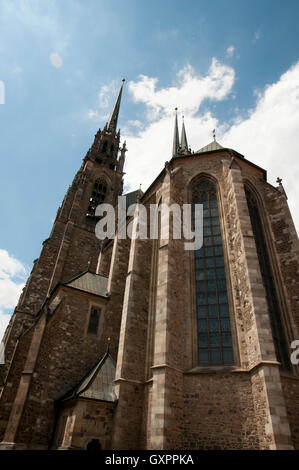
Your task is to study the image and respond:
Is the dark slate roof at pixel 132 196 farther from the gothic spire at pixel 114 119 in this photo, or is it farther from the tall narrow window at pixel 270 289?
the tall narrow window at pixel 270 289

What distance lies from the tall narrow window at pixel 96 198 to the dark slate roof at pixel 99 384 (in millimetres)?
16078

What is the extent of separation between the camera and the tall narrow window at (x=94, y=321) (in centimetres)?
1360

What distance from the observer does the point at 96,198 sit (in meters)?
28.8

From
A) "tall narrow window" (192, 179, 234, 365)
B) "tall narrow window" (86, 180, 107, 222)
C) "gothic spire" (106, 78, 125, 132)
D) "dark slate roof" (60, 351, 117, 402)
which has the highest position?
"gothic spire" (106, 78, 125, 132)

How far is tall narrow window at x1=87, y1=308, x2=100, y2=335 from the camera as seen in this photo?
1360cm

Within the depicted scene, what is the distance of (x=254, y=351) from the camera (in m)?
8.75

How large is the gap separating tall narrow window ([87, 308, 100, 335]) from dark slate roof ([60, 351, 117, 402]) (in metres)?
1.41

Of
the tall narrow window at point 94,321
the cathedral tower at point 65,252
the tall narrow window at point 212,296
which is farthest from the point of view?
the tall narrow window at point 94,321

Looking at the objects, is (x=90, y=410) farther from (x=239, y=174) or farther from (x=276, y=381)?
(x=239, y=174)

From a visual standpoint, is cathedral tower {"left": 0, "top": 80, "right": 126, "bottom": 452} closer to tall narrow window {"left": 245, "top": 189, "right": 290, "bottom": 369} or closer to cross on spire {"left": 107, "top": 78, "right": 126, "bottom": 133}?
cross on spire {"left": 107, "top": 78, "right": 126, "bottom": 133}

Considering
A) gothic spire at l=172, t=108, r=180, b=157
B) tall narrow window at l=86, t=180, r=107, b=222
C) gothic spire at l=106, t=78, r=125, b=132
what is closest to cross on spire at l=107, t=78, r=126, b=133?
gothic spire at l=106, t=78, r=125, b=132

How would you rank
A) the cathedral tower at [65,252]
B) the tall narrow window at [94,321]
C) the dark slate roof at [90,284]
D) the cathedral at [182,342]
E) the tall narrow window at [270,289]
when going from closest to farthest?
the cathedral at [182,342] < the tall narrow window at [270,289] < the cathedral tower at [65,252] < the tall narrow window at [94,321] < the dark slate roof at [90,284]

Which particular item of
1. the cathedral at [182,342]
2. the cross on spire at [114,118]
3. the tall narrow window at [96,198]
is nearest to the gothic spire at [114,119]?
the cross on spire at [114,118]

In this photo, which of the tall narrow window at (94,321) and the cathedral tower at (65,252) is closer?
the cathedral tower at (65,252)
